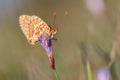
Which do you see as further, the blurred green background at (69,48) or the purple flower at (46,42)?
the blurred green background at (69,48)

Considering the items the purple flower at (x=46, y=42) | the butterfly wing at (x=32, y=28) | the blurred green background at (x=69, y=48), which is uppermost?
the butterfly wing at (x=32, y=28)

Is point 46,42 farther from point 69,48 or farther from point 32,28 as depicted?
point 69,48

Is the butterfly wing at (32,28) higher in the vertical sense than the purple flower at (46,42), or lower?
higher

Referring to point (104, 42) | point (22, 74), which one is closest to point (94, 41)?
point (104, 42)

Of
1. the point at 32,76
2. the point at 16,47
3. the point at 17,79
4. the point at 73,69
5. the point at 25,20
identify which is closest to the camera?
the point at 25,20

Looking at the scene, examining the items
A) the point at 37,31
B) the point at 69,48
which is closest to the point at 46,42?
the point at 37,31

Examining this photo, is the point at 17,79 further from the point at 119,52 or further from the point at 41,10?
the point at 41,10
